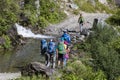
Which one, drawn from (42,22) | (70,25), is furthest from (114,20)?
(42,22)

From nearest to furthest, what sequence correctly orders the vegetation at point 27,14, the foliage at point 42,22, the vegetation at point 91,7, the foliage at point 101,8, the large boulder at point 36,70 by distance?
the large boulder at point 36,70
the vegetation at point 27,14
the foliage at point 42,22
the vegetation at point 91,7
the foliage at point 101,8

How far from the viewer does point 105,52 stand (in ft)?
85.8

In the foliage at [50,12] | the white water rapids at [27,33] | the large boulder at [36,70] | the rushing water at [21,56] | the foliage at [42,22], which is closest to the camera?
the large boulder at [36,70]

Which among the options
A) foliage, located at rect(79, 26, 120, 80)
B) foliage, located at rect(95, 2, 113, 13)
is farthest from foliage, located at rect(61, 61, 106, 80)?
foliage, located at rect(95, 2, 113, 13)

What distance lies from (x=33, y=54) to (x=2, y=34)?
5.49m

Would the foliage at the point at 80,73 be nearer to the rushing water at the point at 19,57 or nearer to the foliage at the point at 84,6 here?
the rushing water at the point at 19,57

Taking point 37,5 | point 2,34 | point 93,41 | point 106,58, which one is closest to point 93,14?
point 37,5

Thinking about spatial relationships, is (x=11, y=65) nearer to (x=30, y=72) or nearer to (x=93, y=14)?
(x=30, y=72)

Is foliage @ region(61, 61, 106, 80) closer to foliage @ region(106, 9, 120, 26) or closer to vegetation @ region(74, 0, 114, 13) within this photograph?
foliage @ region(106, 9, 120, 26)

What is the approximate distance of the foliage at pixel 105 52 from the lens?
24814 mm

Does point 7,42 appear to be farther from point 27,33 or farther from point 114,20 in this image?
point 114,20

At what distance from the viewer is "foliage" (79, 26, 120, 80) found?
2481cm

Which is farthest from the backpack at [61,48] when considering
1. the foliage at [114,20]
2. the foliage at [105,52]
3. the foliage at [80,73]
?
the foliage at [114,20]

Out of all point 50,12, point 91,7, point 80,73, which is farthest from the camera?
point 91,7
